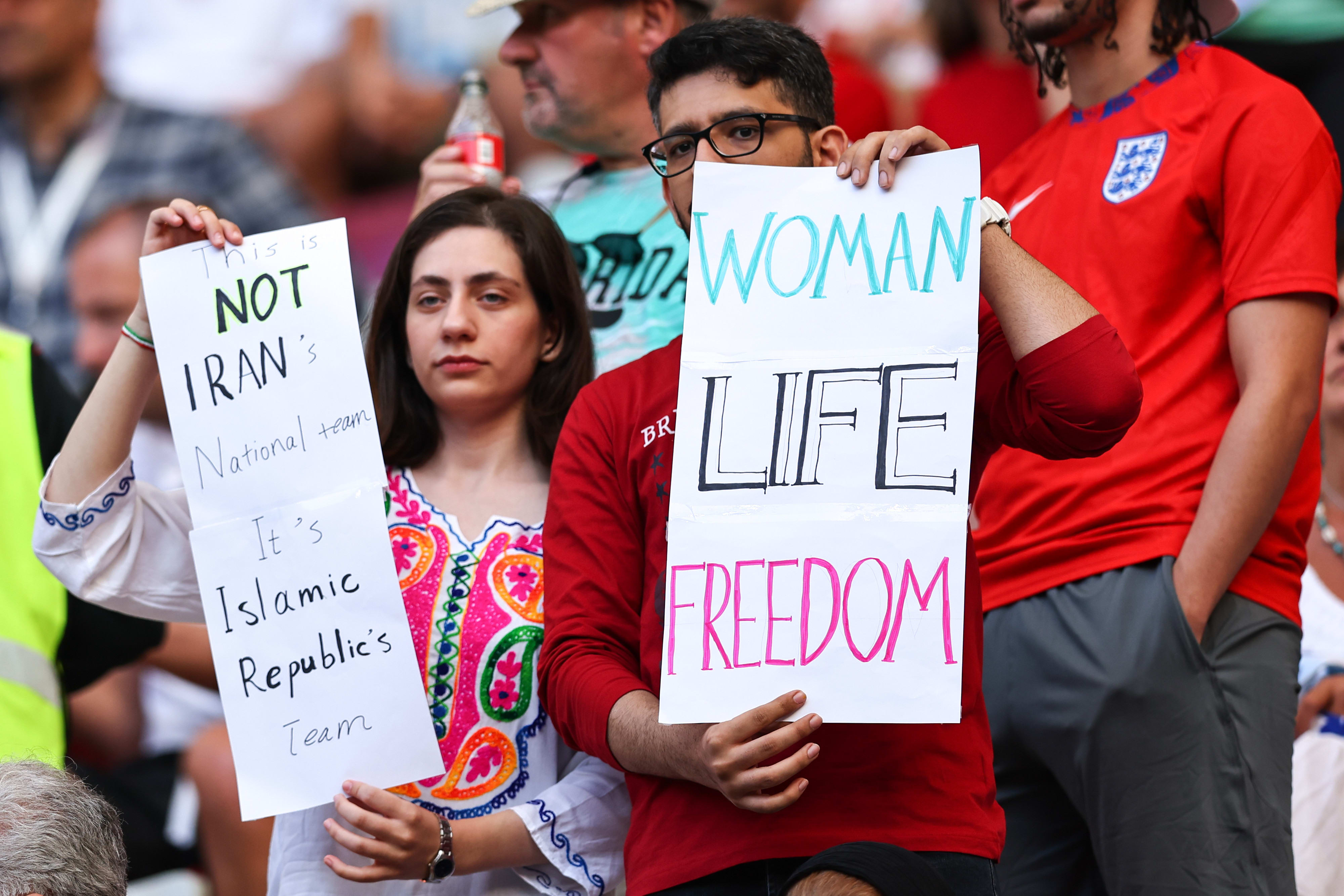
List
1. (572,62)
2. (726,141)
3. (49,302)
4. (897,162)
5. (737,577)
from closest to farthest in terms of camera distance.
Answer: (737,577), (897,162), (726,141), (572,62), (49,302)

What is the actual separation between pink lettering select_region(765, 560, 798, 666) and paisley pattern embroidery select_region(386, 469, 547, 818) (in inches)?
24.2

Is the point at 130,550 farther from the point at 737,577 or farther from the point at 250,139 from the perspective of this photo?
the point at 250,139

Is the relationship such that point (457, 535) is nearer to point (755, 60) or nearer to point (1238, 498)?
point (755, 60)

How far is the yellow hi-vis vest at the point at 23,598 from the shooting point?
106 inches

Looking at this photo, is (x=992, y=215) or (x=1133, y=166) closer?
(x=992, y=215)

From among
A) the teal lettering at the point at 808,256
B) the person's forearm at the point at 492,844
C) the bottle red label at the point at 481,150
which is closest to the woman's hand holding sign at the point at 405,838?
the person's forearm at the point at 492,844

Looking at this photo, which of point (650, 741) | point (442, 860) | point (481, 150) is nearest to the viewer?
point (650, 741)

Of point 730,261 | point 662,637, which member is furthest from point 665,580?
point 730,261

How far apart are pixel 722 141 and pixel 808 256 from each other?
0.78 feet

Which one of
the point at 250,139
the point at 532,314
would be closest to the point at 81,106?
the point at 250,139

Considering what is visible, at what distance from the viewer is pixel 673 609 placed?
1704 mm

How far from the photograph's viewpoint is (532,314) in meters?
2.48

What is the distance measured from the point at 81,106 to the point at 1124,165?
11.9 feet

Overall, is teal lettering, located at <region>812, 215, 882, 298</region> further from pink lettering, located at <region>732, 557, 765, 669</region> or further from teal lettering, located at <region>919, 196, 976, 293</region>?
pink lettering, located at <region>732, 557, 765, 669</region>
